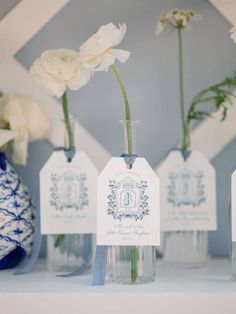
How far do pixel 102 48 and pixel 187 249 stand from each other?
324 mm

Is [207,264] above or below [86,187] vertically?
below

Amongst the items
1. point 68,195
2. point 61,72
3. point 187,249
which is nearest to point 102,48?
point 61,72

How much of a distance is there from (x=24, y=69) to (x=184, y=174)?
12.0 inches

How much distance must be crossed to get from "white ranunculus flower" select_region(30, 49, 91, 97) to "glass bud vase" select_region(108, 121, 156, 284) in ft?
0.32

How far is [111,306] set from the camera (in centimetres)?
71

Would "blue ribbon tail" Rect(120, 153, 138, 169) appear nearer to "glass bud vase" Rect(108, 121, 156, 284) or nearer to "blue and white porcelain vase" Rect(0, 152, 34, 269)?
"glass bud vase" Rect(108, 121, 156, 284)

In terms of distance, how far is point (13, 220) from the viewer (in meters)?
0.88

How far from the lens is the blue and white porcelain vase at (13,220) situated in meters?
0.87

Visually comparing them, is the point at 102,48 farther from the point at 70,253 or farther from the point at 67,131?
the point at 70,253

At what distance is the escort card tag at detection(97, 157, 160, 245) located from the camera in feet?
2.56

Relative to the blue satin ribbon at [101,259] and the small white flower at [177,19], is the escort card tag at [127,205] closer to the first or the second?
the blue satin ribbon at [101,259]

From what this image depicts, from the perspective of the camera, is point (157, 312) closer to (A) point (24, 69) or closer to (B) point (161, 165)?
(B) point (161, 165)

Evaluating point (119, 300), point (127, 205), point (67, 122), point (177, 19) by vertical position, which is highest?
point (177, 19)

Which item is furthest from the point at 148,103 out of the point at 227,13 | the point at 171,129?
the point at 227,13
